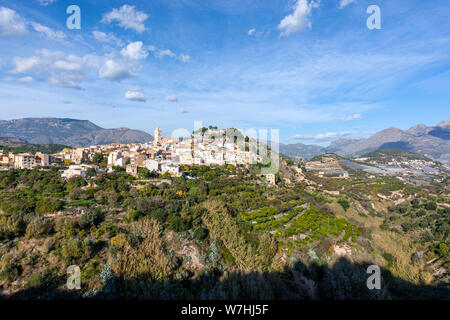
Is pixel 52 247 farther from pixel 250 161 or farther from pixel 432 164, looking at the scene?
pixel 432 164

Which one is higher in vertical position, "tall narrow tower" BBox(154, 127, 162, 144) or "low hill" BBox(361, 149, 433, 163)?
"tall narrow tower" BBox(154, 127, 162, 144)

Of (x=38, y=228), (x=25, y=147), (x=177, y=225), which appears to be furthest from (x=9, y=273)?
(x=25, y=147)

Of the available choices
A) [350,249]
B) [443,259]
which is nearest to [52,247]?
[350,249]

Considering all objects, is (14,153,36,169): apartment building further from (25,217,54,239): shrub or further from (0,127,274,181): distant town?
(25,217,54,239): shrub

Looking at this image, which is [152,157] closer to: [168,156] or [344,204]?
[168,156]

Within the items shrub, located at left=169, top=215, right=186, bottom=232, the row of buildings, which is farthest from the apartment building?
shrub, located at left=169, top=215, right=186, bottom=232

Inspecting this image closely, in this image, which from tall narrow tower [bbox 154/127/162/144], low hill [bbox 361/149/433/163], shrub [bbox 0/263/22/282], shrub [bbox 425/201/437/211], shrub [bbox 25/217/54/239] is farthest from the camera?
low hill [bbox 361/149/433/163]

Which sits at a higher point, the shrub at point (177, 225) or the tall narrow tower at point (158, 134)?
the tall narrow tower at point (158, 134)

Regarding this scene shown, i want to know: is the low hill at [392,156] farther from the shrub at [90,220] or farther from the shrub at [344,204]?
the shrub at [90,220]

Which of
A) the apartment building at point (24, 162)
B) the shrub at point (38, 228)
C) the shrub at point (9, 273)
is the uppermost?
the apartment building at point (24, 162)

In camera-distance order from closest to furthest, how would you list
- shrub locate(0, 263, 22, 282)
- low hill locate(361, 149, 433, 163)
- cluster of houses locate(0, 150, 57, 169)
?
shrub locate(0, 263, 22, 282) → cluster of houses locate(0, 150, 57, 169) → low hill locate(361, 149, 433, 163)

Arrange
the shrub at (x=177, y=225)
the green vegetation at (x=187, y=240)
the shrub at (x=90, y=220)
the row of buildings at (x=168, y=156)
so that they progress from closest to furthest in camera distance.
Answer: the green vegetation at (x=187, y=240)
the shrub at (x=90, y=220)
the shrub at (x=177, y=225)
the row of buildings at (x=168, y=156)

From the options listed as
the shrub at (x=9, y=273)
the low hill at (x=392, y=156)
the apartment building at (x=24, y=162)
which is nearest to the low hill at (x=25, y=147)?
the apartment building at (x=24, y=162)
